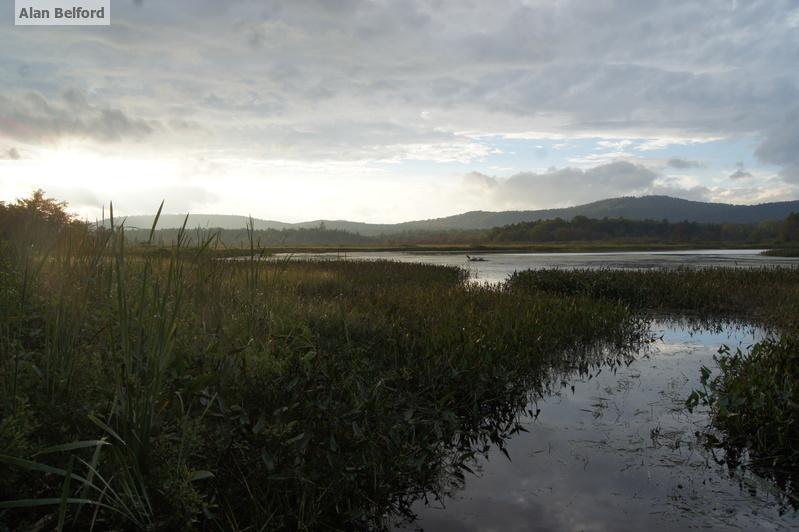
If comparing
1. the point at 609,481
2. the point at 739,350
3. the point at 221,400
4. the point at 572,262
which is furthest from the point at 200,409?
the point at 572,262

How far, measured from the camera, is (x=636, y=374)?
34.3 ft

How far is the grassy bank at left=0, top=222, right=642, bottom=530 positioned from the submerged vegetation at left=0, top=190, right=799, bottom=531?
0.02 meters

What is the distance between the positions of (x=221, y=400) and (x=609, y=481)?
14.4ft

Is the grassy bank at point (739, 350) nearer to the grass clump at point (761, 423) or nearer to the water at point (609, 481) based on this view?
the grass clump at point (761, 423)

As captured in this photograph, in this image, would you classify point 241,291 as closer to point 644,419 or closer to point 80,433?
point 80,433

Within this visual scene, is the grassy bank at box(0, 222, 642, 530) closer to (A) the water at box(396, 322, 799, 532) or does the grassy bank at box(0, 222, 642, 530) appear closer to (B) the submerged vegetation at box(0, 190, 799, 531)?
(B) the submerged vegetation at box(0, 190, 799, 531)

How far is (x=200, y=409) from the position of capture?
4398mm

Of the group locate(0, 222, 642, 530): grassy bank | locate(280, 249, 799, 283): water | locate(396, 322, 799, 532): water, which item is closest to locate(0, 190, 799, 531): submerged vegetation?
locate(0, 222, 642, 530): grassy bank

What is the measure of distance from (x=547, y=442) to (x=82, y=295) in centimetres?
582

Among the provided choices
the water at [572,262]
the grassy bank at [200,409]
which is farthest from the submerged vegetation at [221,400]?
the water at [572,262]

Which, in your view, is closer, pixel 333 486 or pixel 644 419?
pixel 333 486

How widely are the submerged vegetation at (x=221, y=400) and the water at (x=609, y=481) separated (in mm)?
422

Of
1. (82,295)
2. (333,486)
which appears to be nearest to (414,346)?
(333,486)

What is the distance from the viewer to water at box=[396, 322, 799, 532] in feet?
16.4
